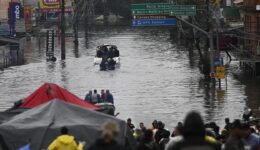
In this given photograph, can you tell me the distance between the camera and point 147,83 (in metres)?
43.8

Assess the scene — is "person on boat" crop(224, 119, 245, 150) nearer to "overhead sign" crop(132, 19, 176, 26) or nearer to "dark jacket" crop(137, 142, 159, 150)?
"dark jacket" crop(137, 142, 159, 150)

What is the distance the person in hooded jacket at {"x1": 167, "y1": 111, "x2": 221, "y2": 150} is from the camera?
8.13 metres

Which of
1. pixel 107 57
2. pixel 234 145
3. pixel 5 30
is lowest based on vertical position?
pixel 107 57

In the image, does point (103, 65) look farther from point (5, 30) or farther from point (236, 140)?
point (236, 140)

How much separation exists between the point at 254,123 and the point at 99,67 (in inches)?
1418

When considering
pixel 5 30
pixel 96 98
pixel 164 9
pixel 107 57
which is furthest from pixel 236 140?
pixel 5 30

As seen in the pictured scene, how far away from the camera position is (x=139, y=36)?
291ft

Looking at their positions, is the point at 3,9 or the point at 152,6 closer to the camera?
the point at 152,6

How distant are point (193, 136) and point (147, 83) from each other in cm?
3550

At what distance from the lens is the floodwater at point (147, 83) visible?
33.1m

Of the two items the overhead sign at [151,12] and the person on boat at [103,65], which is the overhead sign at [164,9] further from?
the person on boat at [103,65]

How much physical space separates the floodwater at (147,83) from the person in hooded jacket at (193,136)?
65.7 feet

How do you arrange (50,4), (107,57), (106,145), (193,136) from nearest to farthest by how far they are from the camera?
(193,136)
(106,145)
(107,57)
(50,4)

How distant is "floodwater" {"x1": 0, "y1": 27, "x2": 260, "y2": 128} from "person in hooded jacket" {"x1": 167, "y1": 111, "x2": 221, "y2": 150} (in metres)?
20.0
